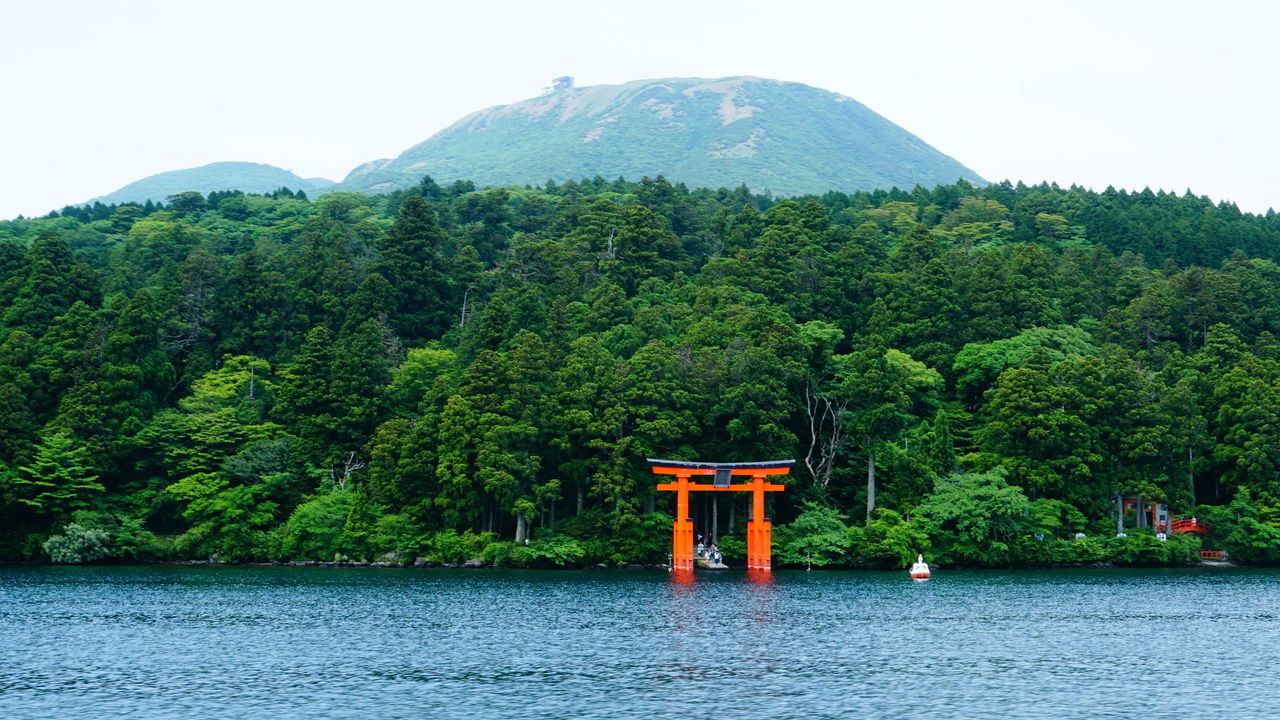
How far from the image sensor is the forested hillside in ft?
180

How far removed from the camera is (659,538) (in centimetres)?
5512

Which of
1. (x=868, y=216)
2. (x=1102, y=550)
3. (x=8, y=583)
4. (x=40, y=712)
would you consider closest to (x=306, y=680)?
(x=40, y=712)

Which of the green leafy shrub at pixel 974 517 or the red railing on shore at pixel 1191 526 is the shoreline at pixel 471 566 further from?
the red railing on shore at pixel 1191 526

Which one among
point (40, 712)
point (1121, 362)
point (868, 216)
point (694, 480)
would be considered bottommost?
point (40, 712)

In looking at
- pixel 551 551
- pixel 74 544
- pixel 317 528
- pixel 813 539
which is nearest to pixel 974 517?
pixel 813 539

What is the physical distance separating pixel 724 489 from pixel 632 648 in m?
24.0

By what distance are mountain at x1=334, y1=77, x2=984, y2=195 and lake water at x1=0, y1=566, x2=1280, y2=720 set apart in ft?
367

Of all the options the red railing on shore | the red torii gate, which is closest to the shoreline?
the red torii gate

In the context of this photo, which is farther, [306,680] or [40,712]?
[306,680]

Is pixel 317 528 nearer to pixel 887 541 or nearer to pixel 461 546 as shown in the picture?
pixel 461 546

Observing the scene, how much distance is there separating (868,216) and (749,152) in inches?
3170

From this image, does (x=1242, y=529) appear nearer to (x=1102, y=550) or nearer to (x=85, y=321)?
(x=1102, y=550)

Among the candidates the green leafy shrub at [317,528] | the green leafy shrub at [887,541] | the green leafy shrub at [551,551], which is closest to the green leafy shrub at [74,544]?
the green leafy shrub at [317,528]

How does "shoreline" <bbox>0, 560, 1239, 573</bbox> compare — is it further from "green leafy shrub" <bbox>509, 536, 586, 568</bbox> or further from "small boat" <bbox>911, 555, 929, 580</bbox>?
"small boat" <bbox>911, 555, 929, 580</bbox>
